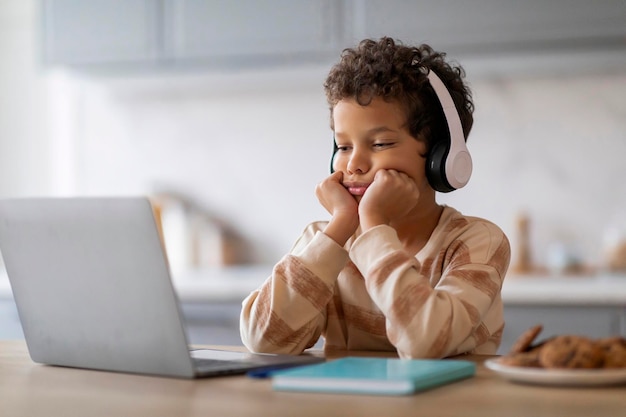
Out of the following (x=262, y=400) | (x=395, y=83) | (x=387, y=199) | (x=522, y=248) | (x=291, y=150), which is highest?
(x=395, y=83)

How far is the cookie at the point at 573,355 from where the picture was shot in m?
0.99

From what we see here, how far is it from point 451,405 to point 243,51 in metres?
2.41

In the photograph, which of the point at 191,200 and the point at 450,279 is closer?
the point at 450,279

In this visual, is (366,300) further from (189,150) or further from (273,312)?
(189,150)

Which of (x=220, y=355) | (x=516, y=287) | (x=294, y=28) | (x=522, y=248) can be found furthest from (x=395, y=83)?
(x=522, y=248)

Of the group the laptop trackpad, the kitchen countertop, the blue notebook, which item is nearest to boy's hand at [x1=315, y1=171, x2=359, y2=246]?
the laptop trackpad

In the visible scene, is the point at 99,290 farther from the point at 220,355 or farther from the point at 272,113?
the point at 272,113

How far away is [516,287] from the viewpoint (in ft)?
8.90

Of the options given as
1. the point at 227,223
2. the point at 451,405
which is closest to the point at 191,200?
the point at 227,223

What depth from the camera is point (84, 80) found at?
3572 mm

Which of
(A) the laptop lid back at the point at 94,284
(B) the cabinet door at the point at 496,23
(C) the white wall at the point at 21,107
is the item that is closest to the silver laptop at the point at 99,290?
(A) the laptop lid back at the point at 94,284

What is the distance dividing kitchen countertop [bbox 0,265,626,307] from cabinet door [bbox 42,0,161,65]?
807 mm

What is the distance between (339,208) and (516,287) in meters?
1.36

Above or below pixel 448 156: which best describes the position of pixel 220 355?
below
